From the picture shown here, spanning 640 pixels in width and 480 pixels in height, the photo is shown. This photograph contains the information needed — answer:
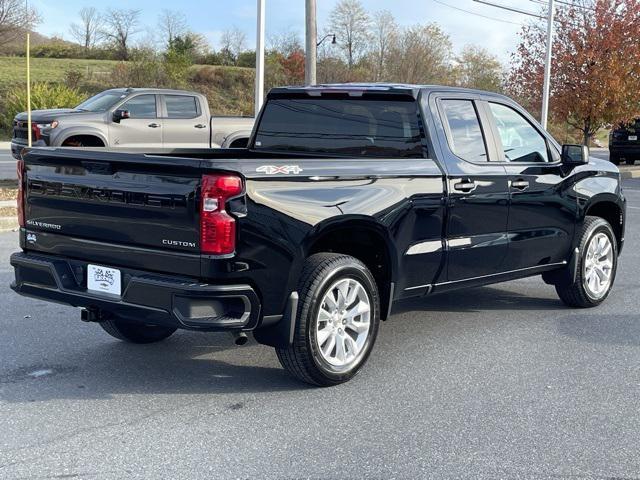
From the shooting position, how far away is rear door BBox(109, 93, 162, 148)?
16281mm

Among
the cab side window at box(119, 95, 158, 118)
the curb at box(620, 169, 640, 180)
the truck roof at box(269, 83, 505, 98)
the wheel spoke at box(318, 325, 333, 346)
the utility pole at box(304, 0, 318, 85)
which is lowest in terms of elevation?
the wheel spoke at box(318, 325, 333, 346)

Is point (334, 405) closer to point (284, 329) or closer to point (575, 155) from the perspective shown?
point (284, 329)

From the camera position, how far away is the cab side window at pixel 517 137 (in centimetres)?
651

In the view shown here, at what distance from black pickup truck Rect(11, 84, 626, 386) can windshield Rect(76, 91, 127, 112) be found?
33.7ft

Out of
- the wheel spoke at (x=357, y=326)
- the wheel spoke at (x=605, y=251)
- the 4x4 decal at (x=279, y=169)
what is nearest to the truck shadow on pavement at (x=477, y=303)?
the wheel spoke at (x=605, y=251)

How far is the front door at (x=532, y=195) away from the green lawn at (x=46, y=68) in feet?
131

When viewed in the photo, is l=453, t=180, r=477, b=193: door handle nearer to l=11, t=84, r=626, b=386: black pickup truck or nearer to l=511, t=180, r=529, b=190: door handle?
l=11, t=84, r=626, b=386: black pickup truck

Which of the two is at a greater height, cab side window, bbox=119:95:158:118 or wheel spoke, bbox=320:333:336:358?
cab side window, bbox=119:95:158:118

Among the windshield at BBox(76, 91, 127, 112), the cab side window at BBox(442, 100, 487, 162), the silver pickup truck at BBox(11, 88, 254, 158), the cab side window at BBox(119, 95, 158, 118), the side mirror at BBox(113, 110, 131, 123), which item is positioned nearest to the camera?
the cab side window at BBox(442, 100, 487, 162)

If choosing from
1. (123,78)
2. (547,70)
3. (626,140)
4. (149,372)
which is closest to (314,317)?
(149,372)

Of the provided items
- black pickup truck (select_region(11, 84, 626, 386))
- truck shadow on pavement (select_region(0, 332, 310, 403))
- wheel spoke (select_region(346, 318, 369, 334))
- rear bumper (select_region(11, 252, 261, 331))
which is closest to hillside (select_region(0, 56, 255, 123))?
black pickup truck (select_region(11, 84, 626, 386))

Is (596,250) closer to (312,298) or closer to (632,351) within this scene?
(632,351)

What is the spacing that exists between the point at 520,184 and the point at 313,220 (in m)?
2.28

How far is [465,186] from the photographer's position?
5926mm
